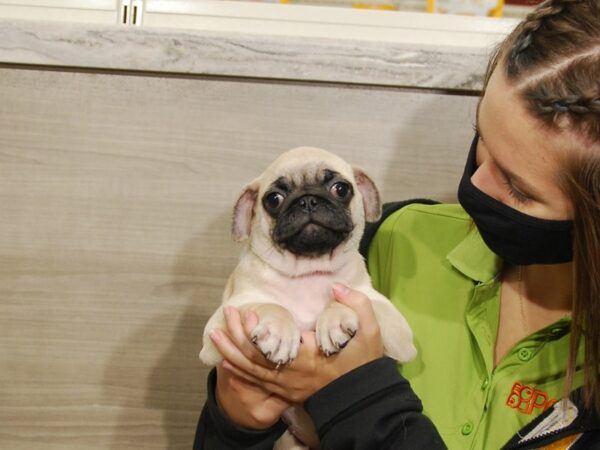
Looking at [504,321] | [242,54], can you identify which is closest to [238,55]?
[242,54]

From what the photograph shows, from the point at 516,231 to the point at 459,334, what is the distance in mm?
250

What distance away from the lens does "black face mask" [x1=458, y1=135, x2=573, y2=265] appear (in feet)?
3.84

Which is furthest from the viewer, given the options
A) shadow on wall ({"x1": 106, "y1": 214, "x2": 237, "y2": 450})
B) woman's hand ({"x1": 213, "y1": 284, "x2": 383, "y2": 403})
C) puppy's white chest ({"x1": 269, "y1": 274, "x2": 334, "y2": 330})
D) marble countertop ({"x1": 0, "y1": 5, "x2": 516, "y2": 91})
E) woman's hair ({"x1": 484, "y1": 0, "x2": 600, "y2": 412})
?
shadow on wall ({"x1": 106, "y1": 214, "x2": 237, "y2": 450})

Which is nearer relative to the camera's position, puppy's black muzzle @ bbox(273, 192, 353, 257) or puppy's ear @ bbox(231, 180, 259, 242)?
puppy's black muzzle @ bbox(273, 192, 353, 257)

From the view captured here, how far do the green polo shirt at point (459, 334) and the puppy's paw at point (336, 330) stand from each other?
237 millimetres

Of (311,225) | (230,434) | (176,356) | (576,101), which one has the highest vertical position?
(576,101)

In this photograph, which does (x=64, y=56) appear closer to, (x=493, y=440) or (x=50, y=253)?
(x=50, y=253)

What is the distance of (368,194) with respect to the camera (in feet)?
4.59

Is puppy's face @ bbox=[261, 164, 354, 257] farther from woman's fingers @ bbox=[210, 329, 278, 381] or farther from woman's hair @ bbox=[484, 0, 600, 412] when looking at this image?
woman's hair @ bbox=[484, 0, 600, 412]

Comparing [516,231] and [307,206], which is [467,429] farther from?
[307,206]

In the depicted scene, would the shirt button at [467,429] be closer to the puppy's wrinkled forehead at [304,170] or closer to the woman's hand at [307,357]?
the woman's hand at [307,357]

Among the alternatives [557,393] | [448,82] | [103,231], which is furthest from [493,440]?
[103,231]

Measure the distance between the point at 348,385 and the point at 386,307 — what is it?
0.56 feet

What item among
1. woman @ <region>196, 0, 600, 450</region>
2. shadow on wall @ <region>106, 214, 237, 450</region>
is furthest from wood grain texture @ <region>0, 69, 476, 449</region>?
woman @ <region>196, 0, 600, 450</region>
